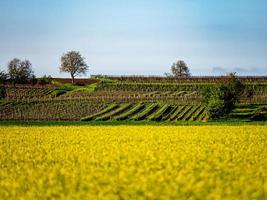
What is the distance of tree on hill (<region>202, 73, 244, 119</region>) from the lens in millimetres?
77812

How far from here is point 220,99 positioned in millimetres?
80250

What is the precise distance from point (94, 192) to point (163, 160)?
19.9ft

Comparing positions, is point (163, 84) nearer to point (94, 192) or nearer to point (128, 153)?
point (128, 153)

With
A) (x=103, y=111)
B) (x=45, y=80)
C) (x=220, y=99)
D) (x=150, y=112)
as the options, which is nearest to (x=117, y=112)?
(x=103, y=111)

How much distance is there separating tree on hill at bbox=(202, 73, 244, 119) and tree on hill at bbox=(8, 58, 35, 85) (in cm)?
6737

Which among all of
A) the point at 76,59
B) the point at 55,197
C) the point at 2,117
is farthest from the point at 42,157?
the point at 76,59

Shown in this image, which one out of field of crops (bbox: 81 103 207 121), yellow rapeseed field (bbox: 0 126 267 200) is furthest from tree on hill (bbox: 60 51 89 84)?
yellow rapeseed field (bbox: 0 126 267 200)

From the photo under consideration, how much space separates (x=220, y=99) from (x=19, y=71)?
80.7 m

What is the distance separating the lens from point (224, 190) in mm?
13805

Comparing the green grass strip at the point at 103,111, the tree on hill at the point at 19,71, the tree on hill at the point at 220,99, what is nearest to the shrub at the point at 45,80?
the tree on hill at the point at 19,71

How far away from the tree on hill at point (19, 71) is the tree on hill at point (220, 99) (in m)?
67.4

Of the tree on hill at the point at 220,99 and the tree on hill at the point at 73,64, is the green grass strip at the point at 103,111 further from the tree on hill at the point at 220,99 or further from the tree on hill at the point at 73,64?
the tree on hill at the point at 73,64

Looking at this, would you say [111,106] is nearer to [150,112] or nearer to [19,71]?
[150,112]

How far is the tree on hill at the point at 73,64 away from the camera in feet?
516
